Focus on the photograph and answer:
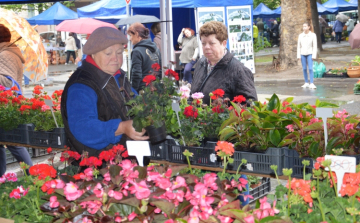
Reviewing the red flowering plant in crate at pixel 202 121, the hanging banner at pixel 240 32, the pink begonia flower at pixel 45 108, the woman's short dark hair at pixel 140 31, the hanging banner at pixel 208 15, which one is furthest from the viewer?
the hanging banner at pixel 240 32

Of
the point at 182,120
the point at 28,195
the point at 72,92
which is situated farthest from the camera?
the point at 182,120

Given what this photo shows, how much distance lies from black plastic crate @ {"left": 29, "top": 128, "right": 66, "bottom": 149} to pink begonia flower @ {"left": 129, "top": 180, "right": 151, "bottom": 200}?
2474 mm

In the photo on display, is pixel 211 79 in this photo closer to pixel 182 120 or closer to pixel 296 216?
pixel 182 120

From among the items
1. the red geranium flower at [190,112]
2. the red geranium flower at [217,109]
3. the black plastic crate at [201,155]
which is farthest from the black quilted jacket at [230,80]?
the black plastic crate at [201,155]

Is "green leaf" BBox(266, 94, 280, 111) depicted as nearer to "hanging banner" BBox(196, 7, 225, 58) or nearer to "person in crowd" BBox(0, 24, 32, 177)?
Answer: "person in crowd" BBox(0, 24, 32, 177)

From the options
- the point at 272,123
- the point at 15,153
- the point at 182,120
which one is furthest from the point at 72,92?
the point at 15,153

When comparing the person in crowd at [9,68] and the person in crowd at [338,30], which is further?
the person in crowd at [338,30]

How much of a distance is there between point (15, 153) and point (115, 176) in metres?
3.38

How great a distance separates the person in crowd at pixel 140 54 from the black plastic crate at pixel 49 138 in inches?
82.9

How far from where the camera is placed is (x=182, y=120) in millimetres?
3557

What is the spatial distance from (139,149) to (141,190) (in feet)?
2.00

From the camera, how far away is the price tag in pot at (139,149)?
248 centimetres

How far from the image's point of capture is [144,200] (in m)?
1.88

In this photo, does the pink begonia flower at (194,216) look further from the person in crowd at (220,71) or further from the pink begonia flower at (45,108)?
the pink begonia flower at (45,108)
